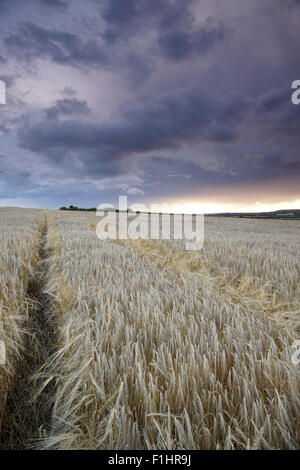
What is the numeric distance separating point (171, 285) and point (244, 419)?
1.93 m

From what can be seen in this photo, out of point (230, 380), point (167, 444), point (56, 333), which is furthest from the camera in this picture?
point (56, 333)

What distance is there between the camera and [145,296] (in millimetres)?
2350

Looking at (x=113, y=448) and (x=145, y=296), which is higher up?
(x=145, y=296)

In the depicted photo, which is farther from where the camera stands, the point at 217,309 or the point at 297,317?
the point at 297,317

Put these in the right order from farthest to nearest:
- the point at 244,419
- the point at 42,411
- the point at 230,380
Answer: the point at 42,411
the point at 230,380
the point at 244,419

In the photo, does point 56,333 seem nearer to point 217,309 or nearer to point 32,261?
point 217,309

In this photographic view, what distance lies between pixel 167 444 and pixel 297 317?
214 cm

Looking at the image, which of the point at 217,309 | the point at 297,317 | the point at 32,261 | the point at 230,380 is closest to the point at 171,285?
the point at 217,309

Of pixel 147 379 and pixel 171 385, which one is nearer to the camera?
pixel 171 385

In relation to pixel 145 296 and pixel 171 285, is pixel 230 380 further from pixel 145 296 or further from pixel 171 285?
pixel 171 285

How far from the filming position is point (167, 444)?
0.85 m

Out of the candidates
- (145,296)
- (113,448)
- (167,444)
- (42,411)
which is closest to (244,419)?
(167,444)

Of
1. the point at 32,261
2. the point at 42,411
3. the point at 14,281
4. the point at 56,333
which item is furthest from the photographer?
the point at 32,261

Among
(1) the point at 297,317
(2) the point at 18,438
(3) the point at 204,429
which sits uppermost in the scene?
(3) the point at 204,429
